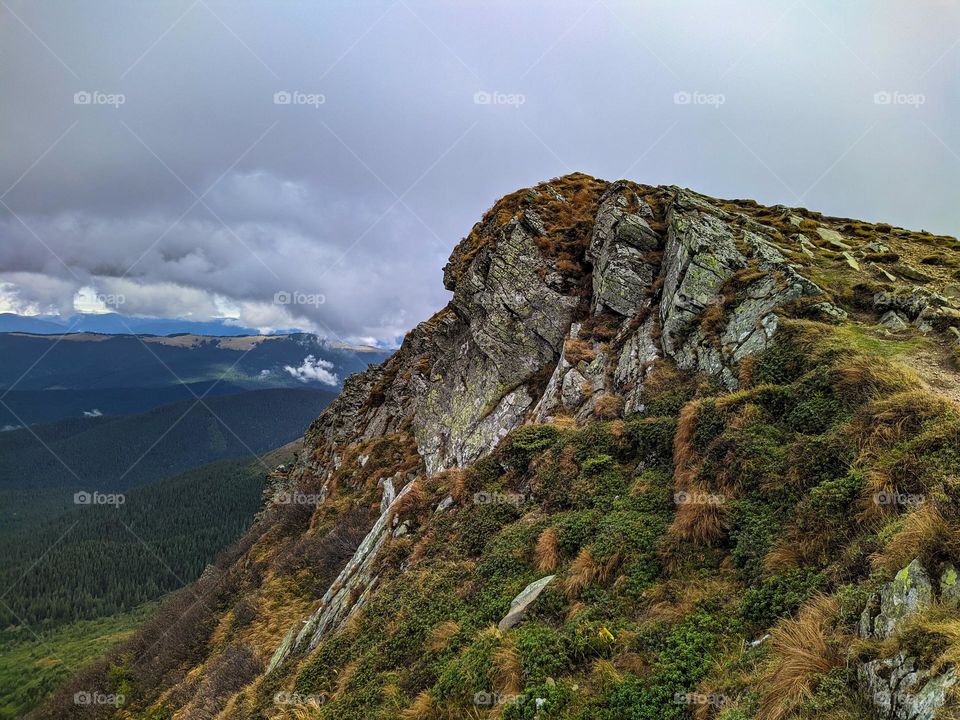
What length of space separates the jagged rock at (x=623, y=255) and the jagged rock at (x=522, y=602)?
15.7 meters

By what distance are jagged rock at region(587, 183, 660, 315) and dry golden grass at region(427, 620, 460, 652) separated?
17094 millimetres

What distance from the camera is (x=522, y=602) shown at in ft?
32.3

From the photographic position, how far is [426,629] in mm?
10641

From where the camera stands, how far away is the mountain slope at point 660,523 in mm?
6121

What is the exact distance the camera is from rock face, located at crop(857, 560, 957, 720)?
4316 millimetres

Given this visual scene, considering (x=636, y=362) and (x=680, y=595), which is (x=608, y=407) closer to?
(x=636, y=362)

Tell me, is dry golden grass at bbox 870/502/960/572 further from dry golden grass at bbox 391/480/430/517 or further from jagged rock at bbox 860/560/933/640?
dry golden grass at bbox 391/480/430/517

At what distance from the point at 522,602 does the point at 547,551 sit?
151 cm

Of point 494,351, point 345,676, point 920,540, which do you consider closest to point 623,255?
point 494,351

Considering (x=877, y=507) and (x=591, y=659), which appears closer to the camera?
(x=877, y=507)

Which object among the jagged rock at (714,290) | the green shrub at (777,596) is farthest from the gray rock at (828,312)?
the green shrub at (777,596)

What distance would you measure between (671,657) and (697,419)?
657 centimetres

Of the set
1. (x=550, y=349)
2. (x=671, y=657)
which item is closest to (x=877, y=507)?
(x=671, y=657)

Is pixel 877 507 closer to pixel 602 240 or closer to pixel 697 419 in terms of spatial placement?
pixel 697 419
